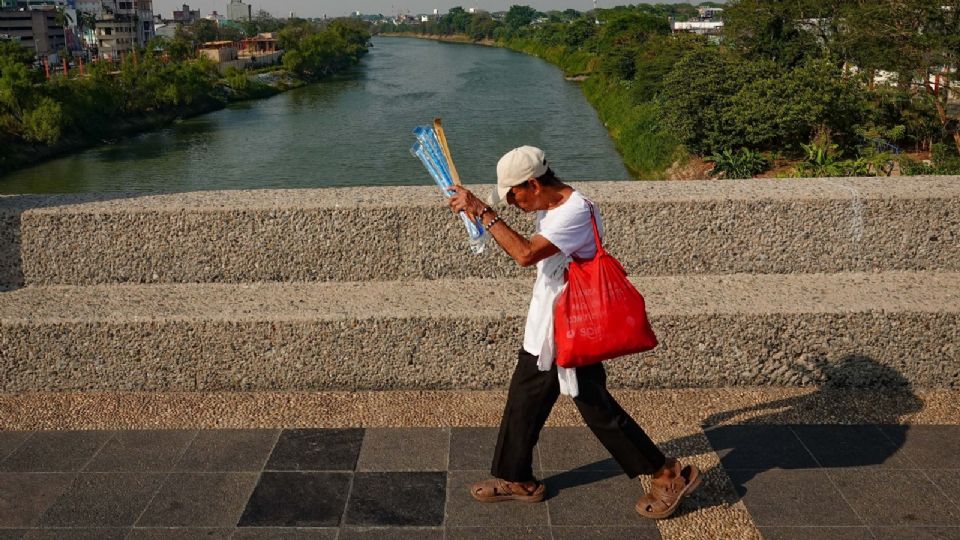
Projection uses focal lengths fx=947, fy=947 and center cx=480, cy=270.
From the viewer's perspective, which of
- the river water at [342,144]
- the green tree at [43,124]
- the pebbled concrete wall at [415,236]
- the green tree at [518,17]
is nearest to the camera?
the pebbled concrete wall at [415,236]

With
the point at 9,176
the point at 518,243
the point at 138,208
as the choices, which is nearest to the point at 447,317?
the point at 518,243

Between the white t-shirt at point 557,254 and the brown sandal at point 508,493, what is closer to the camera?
the white t-shirt at point 557,254

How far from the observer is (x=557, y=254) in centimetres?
320

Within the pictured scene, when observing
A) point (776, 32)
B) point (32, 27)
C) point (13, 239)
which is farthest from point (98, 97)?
point (32, 27)

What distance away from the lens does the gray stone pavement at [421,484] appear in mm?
3385

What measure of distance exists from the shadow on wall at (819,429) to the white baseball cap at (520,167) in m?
1.40

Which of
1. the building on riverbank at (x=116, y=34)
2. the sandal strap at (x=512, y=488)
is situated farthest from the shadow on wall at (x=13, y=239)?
the building on riverbank at (x=116, y=34)

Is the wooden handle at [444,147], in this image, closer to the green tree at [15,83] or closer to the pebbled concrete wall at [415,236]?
the pebbled concrete wall at [415,236]

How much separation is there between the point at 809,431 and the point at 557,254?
1.69 metres

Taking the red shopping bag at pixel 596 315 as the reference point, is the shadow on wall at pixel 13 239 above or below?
below

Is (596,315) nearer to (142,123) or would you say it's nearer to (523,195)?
(523,195)

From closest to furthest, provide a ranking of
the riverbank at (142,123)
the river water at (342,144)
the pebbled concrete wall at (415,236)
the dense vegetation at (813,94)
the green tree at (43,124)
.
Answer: the pebbled concrete wall at (415,236) < the dense vegetation at (813,94) < the river water at (342,144) < the riverbank at (142,123) < the green tree at (43,124)

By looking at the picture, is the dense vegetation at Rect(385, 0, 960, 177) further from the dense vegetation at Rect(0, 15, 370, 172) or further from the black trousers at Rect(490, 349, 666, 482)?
the dense vegetation at Rect(0, 15, 370, 172)

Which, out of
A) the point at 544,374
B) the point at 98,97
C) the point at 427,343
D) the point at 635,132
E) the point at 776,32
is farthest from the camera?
the point at 98,97
